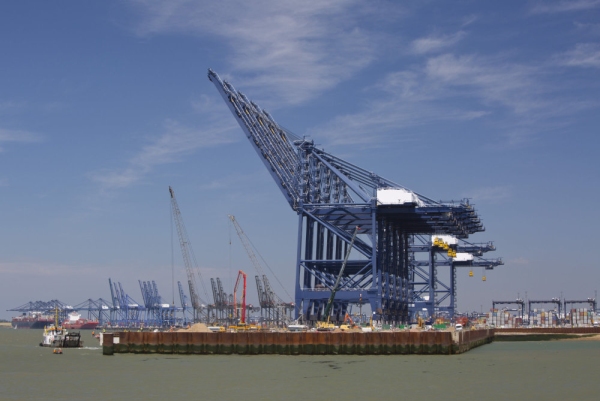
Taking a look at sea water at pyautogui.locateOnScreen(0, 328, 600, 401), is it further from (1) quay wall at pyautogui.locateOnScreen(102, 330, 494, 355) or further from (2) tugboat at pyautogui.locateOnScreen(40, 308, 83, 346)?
(2) tugboat at pyautogui.locateOnScreen(40, 308, 83, 346)

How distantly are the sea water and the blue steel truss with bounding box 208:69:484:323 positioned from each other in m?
23.9

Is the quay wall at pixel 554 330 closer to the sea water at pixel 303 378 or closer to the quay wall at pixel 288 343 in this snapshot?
the quay wall at pixel 288 343

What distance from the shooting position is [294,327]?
85.9m

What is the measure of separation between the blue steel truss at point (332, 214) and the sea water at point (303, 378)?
23919 millimetres

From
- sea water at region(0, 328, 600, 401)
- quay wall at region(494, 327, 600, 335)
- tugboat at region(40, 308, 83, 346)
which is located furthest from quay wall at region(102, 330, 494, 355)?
quay wall at region(494, 327, 600, 335)

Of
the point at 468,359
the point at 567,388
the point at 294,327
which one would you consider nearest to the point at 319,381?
the point at 567,388

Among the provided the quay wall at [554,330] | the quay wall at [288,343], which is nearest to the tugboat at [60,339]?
the quay wall at [288,343]

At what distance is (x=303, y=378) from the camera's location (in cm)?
5238

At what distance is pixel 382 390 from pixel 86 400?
1542 cm

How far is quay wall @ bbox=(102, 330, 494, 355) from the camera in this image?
73.2 metres

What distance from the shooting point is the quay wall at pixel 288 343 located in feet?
240

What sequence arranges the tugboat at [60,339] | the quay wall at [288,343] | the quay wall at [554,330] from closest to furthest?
1. the quay wall at [288,343]
2. the tugboat at [60,339]
3. the quay wall at [554,330]

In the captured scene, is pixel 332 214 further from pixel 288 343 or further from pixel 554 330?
pixel 554 330

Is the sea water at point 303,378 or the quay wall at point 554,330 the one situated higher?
the sea water at point 303,378
